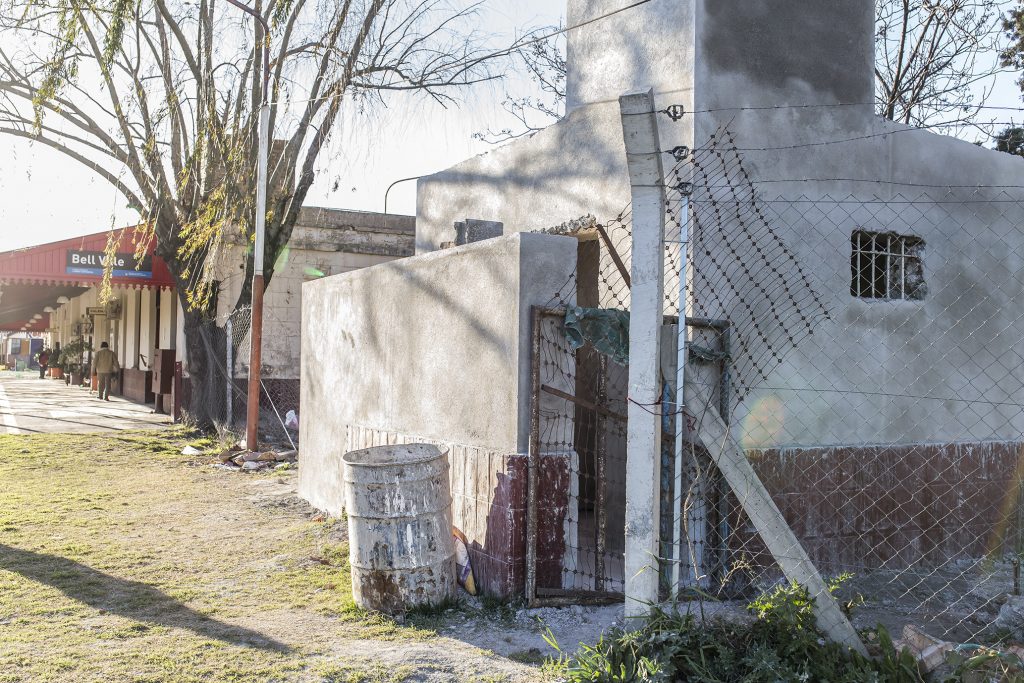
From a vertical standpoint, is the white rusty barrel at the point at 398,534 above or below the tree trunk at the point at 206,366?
below

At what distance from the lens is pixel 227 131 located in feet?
48.6

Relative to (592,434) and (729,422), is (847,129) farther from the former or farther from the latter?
(592,434)

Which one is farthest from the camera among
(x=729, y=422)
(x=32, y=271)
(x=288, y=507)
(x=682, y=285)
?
(x=32, y=271)

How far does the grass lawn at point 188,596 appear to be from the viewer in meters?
4.72

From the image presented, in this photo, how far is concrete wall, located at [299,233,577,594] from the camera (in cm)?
579

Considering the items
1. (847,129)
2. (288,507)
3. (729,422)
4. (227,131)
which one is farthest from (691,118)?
(227,131)

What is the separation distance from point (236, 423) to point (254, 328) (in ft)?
8.43

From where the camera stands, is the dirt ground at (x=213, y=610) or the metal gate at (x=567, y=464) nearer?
the dirt ground at (x=213, y=610)

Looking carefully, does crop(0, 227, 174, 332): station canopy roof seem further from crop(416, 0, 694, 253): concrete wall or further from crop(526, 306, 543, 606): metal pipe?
crop(526, 306, 543, 606): metal pipe

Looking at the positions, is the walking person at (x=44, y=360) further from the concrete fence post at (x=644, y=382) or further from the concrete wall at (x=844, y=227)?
the concrete fence post at (x=644, y=382)

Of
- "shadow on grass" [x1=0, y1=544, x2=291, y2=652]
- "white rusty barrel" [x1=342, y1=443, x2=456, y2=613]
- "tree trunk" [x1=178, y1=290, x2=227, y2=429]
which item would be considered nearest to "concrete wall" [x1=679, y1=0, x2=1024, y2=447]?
"white rusty barrel" [x1=342, y1=443, x2=456, y2=613]

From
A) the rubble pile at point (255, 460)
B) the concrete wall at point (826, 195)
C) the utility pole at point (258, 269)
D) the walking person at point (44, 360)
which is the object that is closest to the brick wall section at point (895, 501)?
the concrete wall at point (826, 195)

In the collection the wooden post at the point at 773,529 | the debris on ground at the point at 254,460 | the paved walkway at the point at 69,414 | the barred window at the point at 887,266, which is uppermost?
the barred window at the point at 887,266

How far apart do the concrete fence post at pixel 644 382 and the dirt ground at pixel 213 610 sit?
0.87 meters
